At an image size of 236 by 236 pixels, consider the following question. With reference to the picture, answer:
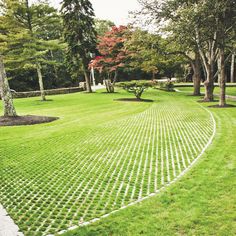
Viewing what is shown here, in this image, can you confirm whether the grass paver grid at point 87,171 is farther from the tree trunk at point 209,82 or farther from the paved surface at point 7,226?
→ the tree trunk at point 209,82

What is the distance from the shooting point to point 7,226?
10.9 feet

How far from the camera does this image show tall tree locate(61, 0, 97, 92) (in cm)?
2658

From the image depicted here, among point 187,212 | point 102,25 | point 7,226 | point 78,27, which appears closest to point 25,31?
point 78,27

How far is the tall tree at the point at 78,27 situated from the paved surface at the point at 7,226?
83.0 feet

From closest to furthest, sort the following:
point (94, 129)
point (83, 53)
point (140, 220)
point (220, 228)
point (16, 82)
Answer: point (220, 228)
point (140, 220)
point (94, 129)
point (83, 53)
point (16, 82)

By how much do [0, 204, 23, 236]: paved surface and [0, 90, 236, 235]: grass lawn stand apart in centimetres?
9

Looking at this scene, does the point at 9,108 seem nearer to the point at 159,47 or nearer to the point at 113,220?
the point at 113,220

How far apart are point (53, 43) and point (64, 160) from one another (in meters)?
15.9

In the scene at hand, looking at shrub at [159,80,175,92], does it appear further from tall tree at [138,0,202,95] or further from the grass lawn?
the grass lawn

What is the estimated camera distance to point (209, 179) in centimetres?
454

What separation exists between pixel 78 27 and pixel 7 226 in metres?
26.0

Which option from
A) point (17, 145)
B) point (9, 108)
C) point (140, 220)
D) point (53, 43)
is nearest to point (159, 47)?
point (53, 43)

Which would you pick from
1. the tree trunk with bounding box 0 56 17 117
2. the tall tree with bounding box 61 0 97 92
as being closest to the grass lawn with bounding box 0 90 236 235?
the tree trunk with bounding box 0 56 17 117

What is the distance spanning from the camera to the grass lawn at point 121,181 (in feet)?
10.9
